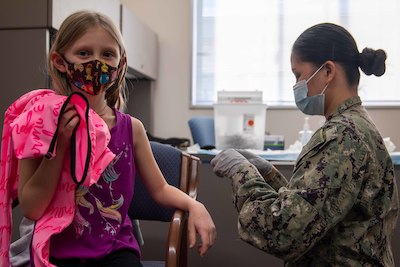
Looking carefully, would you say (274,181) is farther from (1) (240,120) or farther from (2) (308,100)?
(1) (240,120)

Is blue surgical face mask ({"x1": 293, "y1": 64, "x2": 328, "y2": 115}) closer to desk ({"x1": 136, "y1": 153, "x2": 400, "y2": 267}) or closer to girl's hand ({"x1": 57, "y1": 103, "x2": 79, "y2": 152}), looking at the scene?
desk ({"x1": 136, "y1": 153, "x2": 400, "y2": 267})

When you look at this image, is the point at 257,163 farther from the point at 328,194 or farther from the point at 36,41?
the point at 36,41

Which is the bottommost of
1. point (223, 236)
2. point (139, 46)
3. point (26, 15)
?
point (223, 236)

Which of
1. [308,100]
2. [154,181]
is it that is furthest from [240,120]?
[154,181]

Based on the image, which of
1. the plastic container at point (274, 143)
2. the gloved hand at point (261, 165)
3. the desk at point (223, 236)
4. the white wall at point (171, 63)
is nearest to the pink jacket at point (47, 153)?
the gloved hand at point (261, 165)

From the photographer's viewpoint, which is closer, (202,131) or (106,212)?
(106,212)

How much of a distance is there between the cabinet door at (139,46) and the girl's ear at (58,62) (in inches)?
79.2

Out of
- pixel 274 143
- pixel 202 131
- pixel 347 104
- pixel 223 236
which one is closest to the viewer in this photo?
pixel 347 104

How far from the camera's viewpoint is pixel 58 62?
0.98 m

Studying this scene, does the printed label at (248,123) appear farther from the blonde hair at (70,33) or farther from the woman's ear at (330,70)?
the blonde hair at (70,33)

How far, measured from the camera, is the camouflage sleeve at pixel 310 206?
94 centimetres

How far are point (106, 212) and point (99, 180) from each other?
0.08 meters

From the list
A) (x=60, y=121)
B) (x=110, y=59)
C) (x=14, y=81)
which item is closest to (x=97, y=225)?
(x=60, y=121)

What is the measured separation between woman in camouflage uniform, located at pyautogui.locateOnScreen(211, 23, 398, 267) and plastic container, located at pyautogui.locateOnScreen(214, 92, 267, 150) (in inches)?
45.9
